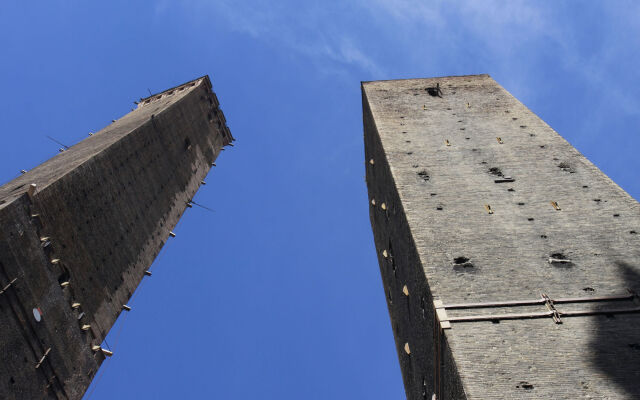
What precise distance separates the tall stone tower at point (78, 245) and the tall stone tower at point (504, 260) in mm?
8015

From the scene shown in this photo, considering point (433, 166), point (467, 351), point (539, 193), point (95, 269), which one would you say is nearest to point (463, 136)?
point (433, 166)

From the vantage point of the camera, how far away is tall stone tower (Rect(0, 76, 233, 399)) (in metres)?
11.8

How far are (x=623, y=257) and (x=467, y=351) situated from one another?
3.82m

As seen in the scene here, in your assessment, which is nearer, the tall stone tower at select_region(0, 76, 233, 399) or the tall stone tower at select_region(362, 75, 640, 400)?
the tall stone tower at select_region(362, 75, 640, 400)

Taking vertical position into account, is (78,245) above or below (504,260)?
above

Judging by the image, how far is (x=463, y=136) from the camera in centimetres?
1504

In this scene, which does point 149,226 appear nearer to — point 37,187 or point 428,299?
point 37,187

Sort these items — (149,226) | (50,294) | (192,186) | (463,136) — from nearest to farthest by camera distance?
(50,294)
(463,136)
(149,226)
(192,186)

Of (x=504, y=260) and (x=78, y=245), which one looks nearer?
(x=504, y=260)

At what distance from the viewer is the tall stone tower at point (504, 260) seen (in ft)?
25.6

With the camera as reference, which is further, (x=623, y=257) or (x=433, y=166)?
(x=433, y=166)

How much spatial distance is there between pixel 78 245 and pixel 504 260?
10.8 m

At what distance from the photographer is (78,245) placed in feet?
48.6

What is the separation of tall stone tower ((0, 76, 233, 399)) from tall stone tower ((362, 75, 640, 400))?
801 centimetres
